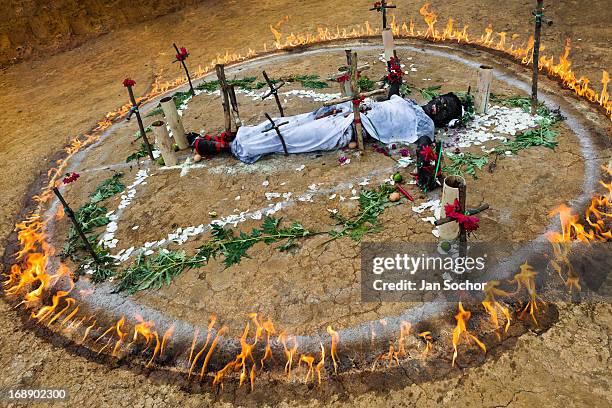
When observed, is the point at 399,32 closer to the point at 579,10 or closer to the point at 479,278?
the point at 579,10

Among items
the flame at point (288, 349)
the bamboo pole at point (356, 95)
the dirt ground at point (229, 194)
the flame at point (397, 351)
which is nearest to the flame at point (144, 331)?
the dirt ground at point (229, 194)

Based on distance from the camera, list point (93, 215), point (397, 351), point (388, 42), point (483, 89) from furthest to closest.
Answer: point (388, 42) → point (483, 89) → point (93, 215) → point (397, 351)

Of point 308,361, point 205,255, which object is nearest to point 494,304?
point 308,361

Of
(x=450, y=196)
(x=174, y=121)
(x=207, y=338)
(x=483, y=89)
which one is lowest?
(x=207, y=338)

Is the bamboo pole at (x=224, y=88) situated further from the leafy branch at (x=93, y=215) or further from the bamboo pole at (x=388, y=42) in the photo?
the bamboo pole at (x=388, y=42)

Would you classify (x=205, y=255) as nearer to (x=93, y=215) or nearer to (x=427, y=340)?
(x=93, y=215)

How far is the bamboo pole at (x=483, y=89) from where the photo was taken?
8367 mm

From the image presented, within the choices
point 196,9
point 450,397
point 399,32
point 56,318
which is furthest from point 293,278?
point 196,9

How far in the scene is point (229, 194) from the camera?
7.89 m

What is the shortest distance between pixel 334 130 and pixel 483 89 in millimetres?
3287

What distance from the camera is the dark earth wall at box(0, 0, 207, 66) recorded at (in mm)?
16234

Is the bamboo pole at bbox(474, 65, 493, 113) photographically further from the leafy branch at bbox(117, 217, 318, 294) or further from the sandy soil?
the leafy branch at bbox(117, 217, 318, 294)

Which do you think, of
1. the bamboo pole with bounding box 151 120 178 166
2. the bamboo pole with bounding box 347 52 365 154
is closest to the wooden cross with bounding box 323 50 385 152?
the bamboo pole with bounding box 347 52 365 154

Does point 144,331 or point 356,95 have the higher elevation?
point 356,95
